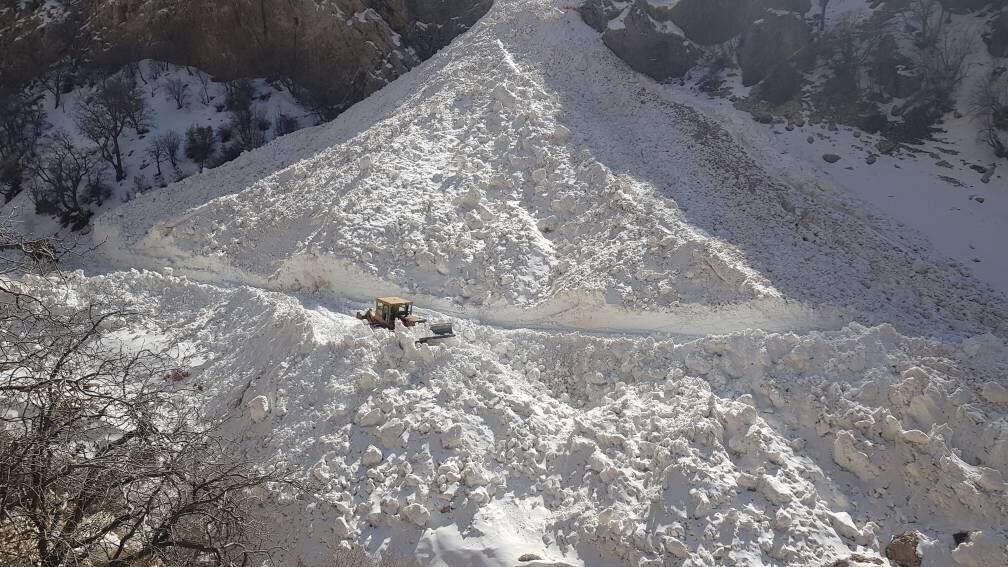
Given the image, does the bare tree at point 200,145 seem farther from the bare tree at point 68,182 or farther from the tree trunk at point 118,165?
the bare tree at point 68,182

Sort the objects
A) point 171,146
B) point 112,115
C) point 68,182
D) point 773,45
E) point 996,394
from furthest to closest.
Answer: point 773,45
point 112,115
point 171,146
point 68,182
point 996,394

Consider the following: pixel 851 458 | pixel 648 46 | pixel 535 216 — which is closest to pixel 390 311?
pixel 535 216

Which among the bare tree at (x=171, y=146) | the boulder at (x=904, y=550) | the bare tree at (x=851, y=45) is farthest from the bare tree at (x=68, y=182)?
the bare tree at (x=851, y=45)

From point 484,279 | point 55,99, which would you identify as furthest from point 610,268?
point 55,99

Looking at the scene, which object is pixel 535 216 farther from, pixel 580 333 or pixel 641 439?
pixel 641 439

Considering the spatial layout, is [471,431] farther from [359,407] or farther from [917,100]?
[917,100]

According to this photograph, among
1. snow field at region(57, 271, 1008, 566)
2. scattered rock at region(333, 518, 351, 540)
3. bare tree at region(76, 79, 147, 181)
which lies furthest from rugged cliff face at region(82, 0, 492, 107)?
scattered rock at region(333, 518, 351, 540)
